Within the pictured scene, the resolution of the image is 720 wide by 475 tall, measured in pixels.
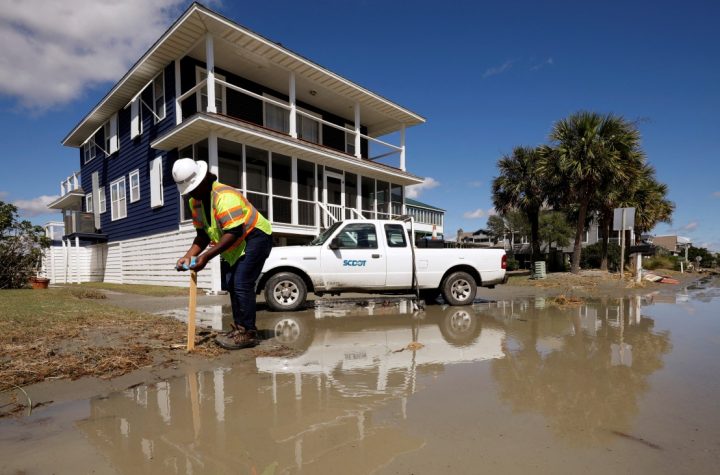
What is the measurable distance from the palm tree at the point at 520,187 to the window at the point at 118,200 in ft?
75.0

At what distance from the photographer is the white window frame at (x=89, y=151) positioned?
74.8 ft

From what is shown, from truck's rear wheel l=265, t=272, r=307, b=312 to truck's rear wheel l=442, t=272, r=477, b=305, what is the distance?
304 cm

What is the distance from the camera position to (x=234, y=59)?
50.2 ft

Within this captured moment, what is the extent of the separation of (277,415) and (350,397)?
62cm

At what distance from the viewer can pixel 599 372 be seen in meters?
3.91

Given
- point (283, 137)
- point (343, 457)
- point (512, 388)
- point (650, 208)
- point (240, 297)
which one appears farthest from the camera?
point (650, 208)

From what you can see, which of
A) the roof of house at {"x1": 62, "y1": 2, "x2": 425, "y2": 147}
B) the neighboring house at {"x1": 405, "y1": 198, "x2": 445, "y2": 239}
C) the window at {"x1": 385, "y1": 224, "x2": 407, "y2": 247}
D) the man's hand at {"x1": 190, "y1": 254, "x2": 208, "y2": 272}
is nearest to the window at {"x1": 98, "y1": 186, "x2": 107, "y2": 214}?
the roof of house at {"x1": 62, "y1": 2, "x2": 425, "y2": 147}

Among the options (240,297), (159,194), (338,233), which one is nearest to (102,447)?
(240,297)

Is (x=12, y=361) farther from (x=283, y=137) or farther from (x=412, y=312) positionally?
(x=283, y=137)

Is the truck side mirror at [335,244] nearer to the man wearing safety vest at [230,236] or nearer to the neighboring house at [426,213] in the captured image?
the man wearing safety vest at [230,236]

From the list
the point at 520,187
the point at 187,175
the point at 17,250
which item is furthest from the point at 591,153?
the point at 17,250

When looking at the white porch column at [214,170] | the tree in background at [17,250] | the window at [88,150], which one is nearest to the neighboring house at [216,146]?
the white porch column at [214,170]

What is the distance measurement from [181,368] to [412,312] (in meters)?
4.94

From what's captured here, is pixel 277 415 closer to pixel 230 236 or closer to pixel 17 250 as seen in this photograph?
pixel 230 236
